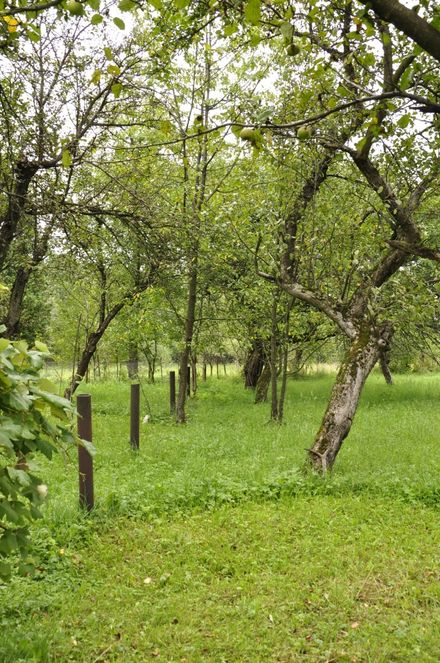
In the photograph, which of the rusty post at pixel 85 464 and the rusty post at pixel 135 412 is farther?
the rusty post at pixel 135 412

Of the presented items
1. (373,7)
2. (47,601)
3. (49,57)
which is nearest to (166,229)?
(49,57)

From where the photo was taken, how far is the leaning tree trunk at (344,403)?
727 centimetres

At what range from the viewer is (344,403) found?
7.34m

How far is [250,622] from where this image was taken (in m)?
3.88

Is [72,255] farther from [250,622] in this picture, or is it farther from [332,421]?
[250,622]

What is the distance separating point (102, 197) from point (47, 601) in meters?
5.70

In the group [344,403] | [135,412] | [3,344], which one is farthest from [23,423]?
[135,412]

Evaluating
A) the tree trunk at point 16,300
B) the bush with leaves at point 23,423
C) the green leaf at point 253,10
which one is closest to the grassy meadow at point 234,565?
the bush with leaves at point 23,423

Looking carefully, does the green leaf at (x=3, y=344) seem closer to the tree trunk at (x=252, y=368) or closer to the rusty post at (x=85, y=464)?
the rusty post at (x=85, y=464)

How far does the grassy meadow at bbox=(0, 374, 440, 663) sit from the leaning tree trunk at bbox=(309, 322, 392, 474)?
1.25ft

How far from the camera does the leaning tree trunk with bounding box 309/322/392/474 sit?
23.8 ft

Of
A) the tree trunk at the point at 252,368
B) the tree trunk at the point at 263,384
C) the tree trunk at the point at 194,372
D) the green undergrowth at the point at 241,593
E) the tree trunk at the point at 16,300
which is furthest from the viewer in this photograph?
the tree trunk at the point at 252,368

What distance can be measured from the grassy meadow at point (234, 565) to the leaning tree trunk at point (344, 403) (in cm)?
38

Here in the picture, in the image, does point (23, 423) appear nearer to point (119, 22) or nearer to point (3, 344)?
point (3, 344)
